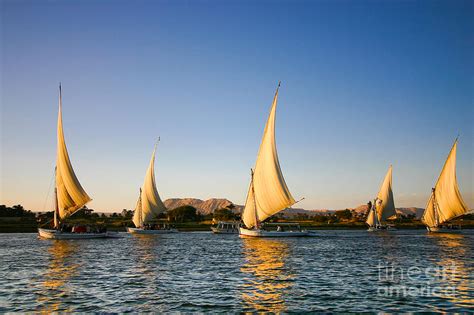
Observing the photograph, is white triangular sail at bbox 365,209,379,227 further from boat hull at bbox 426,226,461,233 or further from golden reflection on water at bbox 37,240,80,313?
golden reflection on water at bbox 37,240,80,313

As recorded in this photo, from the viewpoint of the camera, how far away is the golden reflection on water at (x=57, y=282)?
73.6 ft

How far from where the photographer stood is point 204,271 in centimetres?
3441

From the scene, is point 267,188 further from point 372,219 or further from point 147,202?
point 372,219

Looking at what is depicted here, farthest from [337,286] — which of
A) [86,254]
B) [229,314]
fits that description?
[86,254]

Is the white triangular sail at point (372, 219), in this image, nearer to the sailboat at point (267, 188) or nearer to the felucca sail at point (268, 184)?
the sailboat at point (267, 188)

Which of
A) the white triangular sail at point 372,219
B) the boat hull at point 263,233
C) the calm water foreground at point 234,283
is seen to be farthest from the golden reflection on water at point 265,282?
the white triangular sail at point 372,219

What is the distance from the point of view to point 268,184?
73875 millimetres

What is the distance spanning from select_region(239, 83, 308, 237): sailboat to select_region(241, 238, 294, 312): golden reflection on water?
90.4ft

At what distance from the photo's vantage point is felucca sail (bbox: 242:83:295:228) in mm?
73625

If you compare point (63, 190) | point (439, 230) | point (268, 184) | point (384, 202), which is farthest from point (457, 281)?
point (384, 202)

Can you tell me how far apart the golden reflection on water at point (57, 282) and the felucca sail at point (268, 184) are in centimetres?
3621

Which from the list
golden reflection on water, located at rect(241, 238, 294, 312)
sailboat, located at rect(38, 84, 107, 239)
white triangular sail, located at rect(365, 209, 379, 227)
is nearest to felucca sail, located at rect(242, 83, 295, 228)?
golden reflection on water, located at rect(241, 238, 294, 312)

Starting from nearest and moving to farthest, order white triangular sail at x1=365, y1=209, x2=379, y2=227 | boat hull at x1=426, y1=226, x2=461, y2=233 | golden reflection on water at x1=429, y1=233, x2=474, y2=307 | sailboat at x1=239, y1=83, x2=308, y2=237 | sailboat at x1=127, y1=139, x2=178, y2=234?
golden reflection on water at x1=429, y1=233, x2=474, y2=307 → sailboat at x1=239, y1=83, x2=308, y2=237 → sailboat at x1=127, y1=139, x2=178, y2=234 → boat hull at x1=426, y1=226, x2=461, y2=233 → white triangular sail at x1=365, y1=209, x2=379, y2=227

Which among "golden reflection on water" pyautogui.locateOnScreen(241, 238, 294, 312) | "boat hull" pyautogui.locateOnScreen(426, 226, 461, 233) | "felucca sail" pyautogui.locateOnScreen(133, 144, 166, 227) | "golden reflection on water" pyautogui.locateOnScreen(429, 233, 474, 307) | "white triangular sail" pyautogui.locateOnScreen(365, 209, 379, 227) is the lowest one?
"golden reflection on water" pyautogui.locateOnScreen(241, 238, 294, 312)
